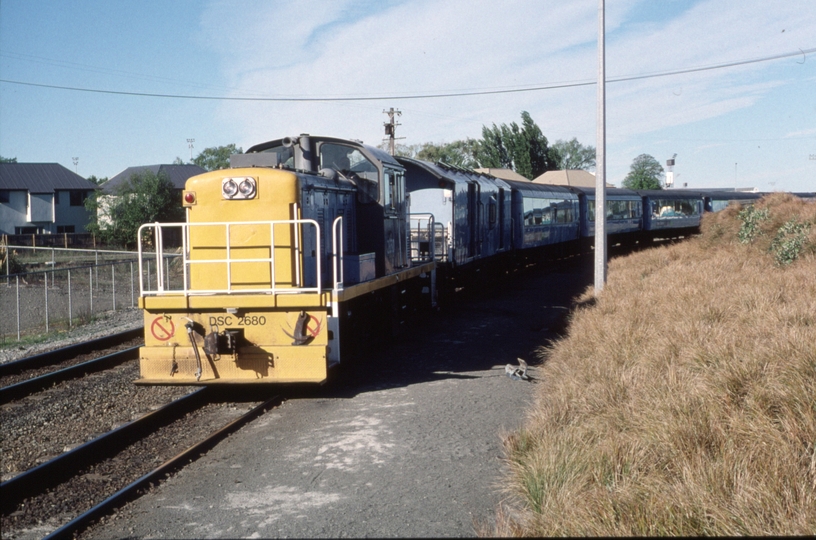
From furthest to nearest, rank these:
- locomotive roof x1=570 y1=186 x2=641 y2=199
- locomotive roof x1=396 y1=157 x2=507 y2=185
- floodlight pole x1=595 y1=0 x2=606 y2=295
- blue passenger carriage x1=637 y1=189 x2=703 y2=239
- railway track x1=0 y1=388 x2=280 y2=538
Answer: blue passenger carriage x1=637 y1=189 x2=703 y2=239
locomotive roof x1=570 y1=186 x2=641 y2=199
locomotive roof x1=396 y1=157 x2=507 y2=185
floodlight pole x1=595 y1=0 x2=606 y2=295
railway track x1=0 y1=388 x2=280 y2=538

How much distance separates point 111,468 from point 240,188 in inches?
140

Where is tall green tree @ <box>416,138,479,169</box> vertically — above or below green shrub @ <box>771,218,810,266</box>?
above

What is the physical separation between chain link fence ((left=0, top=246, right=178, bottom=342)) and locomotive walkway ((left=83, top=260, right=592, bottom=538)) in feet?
18.5

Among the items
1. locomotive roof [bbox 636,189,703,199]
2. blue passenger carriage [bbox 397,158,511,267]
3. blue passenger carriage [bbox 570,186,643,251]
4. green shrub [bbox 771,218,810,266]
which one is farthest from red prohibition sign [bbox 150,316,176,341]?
locomotive roof [bbox 636,189,703,199]

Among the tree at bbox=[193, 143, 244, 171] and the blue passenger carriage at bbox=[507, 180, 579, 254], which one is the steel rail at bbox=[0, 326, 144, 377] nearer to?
the blue passenger carriage at bbox=[507, 180, 579, 254]

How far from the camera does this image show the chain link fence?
50.9 feet

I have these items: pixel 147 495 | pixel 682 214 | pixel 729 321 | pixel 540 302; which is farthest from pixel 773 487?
pixel 682 214

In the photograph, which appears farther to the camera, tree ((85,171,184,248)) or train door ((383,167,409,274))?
tree ((85,171,184,248))

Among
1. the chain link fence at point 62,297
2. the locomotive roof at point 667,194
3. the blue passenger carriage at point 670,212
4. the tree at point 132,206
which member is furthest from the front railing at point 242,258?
the tree at point 132,206

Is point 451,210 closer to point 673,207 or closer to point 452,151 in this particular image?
point 673,207

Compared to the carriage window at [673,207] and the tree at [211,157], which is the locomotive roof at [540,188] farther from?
the tree at [211,157]

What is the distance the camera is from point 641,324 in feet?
31.4

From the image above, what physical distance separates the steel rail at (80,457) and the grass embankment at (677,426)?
3.55 meters

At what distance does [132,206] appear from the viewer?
4806 cm
